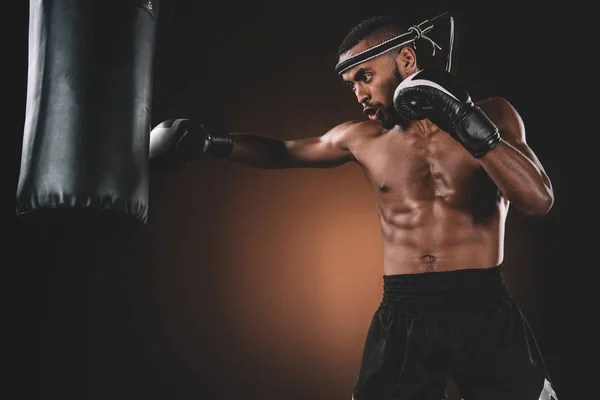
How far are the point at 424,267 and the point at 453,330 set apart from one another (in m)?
0.20

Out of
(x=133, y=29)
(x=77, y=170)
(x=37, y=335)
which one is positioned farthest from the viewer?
(x=37, y=335)

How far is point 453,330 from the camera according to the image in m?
1.89

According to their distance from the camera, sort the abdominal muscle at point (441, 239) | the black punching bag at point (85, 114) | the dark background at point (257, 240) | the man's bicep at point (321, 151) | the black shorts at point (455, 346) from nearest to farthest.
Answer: the black punching bag at point (85, 114) → the black shorts at point (455, 346) → the abdominal muscle at point (441, 239) → the man's bicep at point (321, 151) → the dark background at point (257, 240)

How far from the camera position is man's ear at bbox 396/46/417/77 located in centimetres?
216

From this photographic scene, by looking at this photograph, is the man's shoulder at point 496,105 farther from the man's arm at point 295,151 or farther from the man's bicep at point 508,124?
the man's arm at point 295,151

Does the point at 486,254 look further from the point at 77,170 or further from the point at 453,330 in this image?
the point at 77,170

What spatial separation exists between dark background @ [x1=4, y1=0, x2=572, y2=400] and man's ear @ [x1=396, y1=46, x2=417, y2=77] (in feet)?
2.67

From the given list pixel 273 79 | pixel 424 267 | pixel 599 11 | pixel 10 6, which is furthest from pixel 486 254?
pixel 10 6

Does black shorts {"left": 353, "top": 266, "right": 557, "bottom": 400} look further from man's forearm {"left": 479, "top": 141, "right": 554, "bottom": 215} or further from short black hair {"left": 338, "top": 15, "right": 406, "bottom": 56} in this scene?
short black hair {"left": 338, "top": 15, "right": 406, "bottom": 56}

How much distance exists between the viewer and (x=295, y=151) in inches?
89.7

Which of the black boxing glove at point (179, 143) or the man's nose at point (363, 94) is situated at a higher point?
the man's nose at point (363, 94)

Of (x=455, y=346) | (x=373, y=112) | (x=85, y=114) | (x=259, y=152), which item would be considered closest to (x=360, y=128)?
(x=373, y=112)

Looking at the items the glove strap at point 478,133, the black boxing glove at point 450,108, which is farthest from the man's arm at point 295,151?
the glove strap at point 478,133

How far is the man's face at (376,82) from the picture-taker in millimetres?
2111
